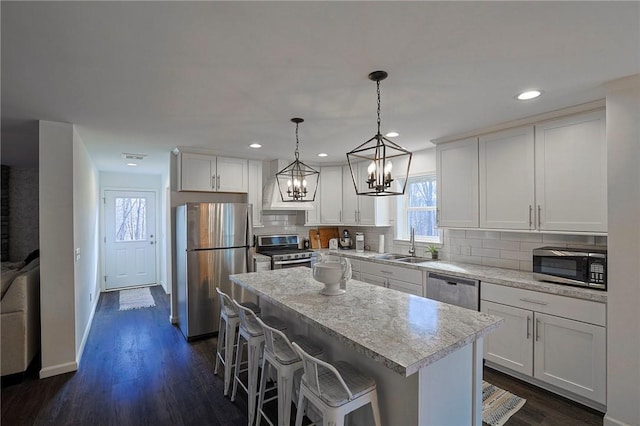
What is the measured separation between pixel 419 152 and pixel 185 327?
372 cm

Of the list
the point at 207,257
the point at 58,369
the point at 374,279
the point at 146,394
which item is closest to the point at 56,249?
the point at 58,369

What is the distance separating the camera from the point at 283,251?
4695 millimetres

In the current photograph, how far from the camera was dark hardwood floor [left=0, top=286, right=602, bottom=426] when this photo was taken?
7.51ft

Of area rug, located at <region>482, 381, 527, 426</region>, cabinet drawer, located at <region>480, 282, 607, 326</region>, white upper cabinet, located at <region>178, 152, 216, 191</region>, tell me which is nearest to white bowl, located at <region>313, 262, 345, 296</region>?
area rug, located at <region>482, 381, 527, 426</region>

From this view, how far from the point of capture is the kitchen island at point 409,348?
1.38 metres

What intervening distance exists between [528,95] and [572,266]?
1.36 metres

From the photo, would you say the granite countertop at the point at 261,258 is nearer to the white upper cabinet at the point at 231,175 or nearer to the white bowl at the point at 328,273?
the white upper cabinet at the point at 231,175

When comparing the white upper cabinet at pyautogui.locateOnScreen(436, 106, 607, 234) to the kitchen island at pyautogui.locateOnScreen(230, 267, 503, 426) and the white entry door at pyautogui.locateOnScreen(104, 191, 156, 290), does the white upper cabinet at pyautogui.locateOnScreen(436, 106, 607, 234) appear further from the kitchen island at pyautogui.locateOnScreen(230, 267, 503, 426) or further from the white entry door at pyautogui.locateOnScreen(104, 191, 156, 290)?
the white entry door at pyautogui.locateOnScreen(104, 191, 156, 290)

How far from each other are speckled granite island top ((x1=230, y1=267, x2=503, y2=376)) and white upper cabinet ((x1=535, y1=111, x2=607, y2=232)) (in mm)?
1482

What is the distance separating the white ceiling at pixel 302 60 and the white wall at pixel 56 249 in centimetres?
27

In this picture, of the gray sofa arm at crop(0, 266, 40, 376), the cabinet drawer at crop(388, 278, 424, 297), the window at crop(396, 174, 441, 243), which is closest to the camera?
the gray sofa arm at crop(0, 266, 40, 376)

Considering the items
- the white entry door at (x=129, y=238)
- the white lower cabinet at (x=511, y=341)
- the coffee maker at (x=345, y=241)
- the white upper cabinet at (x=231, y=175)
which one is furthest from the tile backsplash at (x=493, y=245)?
the white entry door at (x=129, y=238)

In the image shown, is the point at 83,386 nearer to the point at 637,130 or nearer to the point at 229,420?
the point at 229,420

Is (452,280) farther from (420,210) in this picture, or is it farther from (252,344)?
(252,344)
